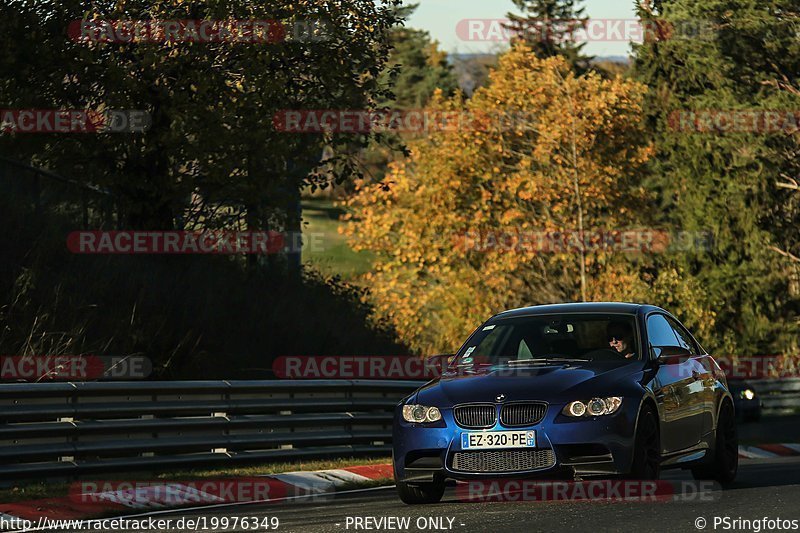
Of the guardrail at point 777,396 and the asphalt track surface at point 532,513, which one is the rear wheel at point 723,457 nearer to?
the asphalt track surface at point 532,513

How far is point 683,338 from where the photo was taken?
12.9 m

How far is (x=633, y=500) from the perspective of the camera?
10.6 metres

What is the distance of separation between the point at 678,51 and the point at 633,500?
36267mm

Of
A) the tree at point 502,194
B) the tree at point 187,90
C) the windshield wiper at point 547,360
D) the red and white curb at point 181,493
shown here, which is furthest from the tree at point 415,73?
the windshield wiper at point 547,360

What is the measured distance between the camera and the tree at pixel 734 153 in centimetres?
4278

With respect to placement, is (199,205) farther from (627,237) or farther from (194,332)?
(627,237)

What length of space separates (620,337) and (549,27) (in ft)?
232

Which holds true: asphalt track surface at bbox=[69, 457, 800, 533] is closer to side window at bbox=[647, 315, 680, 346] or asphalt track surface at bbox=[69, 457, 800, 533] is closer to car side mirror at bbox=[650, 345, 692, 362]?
car side mirror at bbox=[650, 345, 692, 362]

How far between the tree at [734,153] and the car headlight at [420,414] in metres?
33.4

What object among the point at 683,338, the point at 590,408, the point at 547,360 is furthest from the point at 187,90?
the point at 590,408

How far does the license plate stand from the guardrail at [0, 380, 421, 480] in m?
3.89

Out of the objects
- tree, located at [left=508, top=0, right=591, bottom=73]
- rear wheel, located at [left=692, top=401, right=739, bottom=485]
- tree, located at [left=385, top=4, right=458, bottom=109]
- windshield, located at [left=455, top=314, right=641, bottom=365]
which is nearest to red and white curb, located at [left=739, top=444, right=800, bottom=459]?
rear wheel, located at [left=692, top=401, right=739, bottom=485]

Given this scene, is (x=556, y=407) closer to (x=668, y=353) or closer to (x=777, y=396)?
(x=668, y=353)

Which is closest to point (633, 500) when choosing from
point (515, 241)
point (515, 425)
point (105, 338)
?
point (515, 425)
